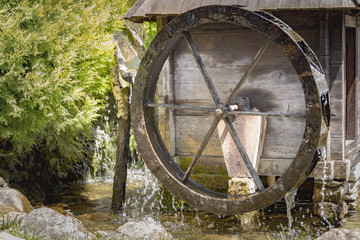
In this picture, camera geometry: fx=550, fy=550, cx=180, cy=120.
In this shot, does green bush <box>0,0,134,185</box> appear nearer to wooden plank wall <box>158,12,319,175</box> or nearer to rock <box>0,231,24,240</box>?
wooden plank wall <box>158,12,319,175</box>

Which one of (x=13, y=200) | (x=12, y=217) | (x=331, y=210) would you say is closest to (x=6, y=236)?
(x=12, y=217)

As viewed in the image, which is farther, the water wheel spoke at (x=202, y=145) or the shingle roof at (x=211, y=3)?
the water wheel spoke at (x=202, y=145)

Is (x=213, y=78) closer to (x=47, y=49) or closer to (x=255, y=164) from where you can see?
(x=255, y=164)

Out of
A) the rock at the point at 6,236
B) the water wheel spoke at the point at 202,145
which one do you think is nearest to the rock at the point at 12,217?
the rock at the point at 6,236

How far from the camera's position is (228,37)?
5.58 metres

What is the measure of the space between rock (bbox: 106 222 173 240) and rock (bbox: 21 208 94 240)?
0.81 ft

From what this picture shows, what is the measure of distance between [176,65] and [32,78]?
150 centimetres

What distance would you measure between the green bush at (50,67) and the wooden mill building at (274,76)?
0.85m

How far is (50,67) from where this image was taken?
19.6 ft

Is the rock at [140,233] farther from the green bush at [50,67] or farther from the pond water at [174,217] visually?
the green bush at [50,67]

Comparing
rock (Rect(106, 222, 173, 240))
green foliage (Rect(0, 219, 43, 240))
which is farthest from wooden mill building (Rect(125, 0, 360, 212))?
green foliage (Rect(0, 219, 43, 240))

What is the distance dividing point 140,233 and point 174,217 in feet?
6.51

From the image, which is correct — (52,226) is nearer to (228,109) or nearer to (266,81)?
(228,109)

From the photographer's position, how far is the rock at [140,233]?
417cm
